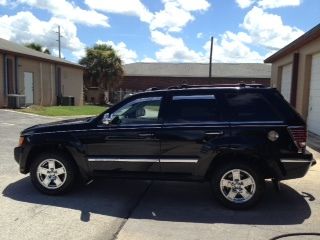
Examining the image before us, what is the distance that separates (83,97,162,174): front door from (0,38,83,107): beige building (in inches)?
736

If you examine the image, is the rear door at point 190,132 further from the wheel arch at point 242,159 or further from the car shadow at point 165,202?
the car shadow at point 165,202

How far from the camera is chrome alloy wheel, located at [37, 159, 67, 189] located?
654 cm

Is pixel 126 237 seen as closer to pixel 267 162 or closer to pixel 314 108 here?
pixel 267 162

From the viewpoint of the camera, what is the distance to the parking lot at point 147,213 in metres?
5.09

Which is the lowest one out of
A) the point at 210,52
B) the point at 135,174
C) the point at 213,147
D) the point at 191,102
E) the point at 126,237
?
the point at 126,237

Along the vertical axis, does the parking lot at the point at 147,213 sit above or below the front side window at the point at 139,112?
below

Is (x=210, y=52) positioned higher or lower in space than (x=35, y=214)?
higher

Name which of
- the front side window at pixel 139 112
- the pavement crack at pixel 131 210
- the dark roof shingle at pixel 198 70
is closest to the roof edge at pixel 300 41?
the front side window at pixel 139 112

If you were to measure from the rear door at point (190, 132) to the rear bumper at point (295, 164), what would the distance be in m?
0.91

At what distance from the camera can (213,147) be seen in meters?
5.96

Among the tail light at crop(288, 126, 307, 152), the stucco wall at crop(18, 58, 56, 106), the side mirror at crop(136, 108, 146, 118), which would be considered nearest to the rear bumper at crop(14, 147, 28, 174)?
the side mirror at crop(136, 108, 146, 118)

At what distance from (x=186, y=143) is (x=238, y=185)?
0.95 meters

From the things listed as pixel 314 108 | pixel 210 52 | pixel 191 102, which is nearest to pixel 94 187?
pixel 191 102

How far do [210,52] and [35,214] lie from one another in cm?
4265
